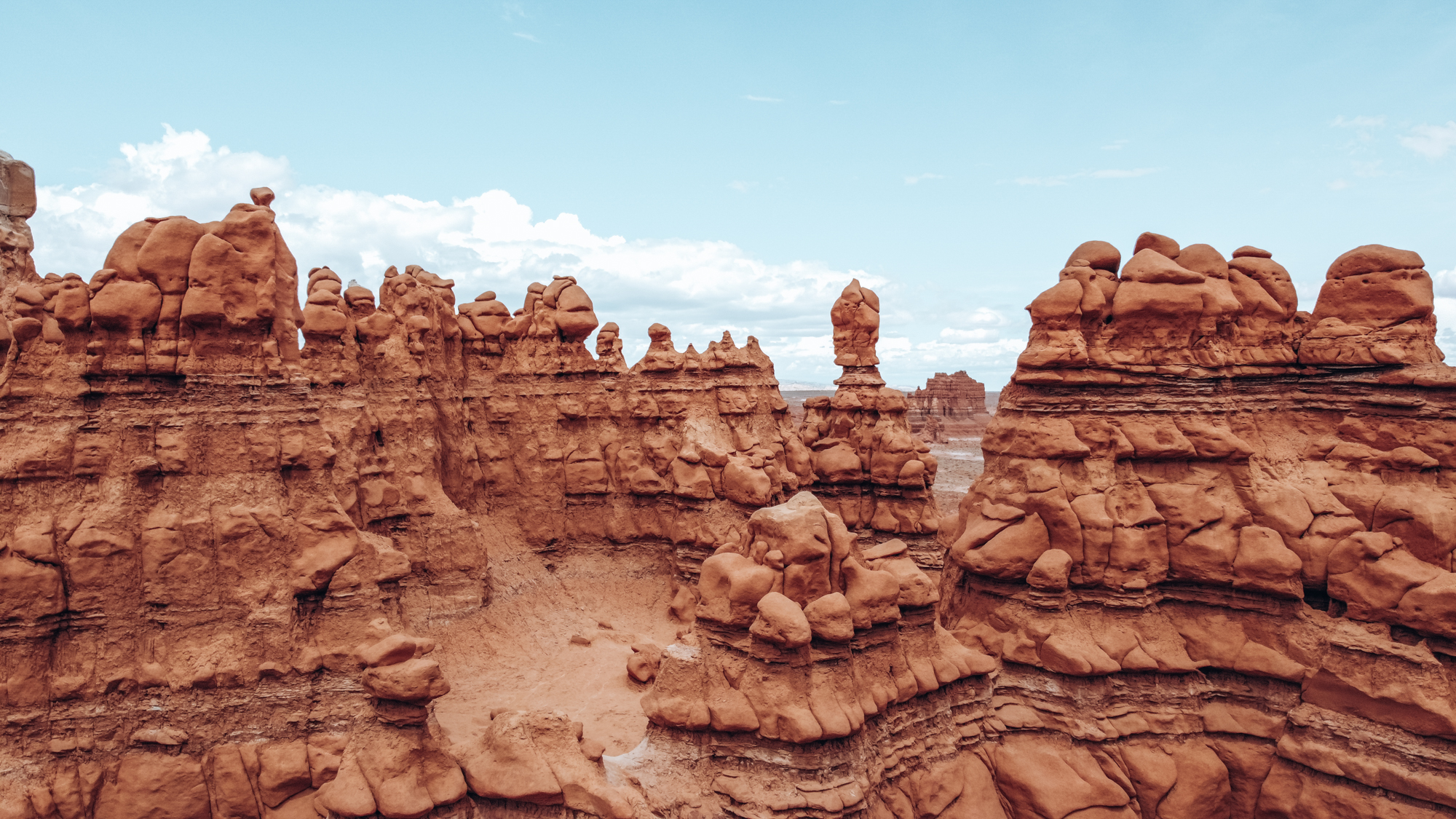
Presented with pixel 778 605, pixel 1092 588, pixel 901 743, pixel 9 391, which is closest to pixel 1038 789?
pixel 901 743

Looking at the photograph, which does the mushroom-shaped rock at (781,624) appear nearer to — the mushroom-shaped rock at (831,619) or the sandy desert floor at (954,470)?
the mushroom-shaped rock at (831,619)

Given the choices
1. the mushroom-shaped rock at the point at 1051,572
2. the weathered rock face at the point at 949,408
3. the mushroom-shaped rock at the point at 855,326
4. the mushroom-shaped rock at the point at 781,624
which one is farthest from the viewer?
the weathered rock face at the point at 949,408

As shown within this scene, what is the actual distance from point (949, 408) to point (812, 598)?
84990 millimetres

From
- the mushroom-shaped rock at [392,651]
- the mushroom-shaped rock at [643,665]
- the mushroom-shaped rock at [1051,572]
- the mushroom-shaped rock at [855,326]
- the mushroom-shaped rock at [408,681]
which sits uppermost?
the mushroom-shaped rock at [855,326]

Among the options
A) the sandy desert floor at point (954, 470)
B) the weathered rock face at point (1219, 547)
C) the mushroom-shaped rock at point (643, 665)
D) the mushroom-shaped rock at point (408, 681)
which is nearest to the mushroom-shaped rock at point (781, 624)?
the weathered rock face at point (1219, 547)

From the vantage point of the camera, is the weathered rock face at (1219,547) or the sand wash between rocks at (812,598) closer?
the sand wash between rocks at (812,598)

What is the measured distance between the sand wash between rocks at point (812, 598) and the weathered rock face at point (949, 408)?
209ft

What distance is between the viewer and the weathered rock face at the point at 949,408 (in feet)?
284

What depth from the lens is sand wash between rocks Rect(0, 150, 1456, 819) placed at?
47.1 feet

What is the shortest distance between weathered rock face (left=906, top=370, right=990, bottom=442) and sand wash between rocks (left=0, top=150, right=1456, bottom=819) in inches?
2506

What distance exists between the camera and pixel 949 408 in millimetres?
96500

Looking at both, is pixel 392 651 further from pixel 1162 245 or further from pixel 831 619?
pixel 1162 245

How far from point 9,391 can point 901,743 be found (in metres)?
17.4

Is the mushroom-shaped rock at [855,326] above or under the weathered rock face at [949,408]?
above
